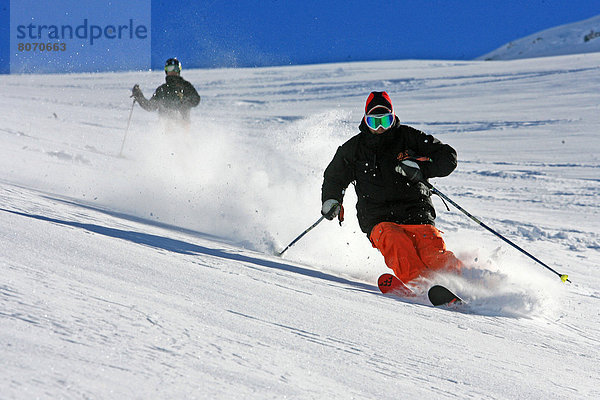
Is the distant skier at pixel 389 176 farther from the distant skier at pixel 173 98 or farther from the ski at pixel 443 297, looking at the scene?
the distant skier at pixel 173 98

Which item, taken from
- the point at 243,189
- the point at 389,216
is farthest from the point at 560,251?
the point at 243,189

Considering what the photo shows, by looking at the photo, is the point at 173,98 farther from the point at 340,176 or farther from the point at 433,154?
the point at 433,154

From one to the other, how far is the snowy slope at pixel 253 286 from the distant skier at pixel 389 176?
401mm

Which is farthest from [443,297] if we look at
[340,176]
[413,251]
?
[340,176]

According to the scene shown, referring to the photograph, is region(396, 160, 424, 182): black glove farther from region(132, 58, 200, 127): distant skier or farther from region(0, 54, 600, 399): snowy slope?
region(132, 58, 200, 127): distant skier

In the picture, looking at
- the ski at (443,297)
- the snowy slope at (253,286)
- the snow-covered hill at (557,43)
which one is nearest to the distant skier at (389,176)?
the snowy slope at (253,286)

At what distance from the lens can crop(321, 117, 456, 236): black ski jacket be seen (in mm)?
4270

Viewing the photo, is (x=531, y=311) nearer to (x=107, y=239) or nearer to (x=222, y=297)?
(x=222, y=297)

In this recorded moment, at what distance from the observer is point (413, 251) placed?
3.91 m

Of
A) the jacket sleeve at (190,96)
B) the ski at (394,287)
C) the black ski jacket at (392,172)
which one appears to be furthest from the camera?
the jacket sleeve at (190,96)

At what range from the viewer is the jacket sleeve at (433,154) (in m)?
4.21

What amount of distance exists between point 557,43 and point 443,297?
5050cm

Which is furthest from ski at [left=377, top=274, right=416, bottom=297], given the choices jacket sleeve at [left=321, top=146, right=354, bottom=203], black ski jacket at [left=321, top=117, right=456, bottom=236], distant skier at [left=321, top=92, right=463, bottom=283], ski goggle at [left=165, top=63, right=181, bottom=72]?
ski goggle at [left=165, top=63, right=181, bottom=72]

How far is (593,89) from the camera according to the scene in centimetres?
2014
